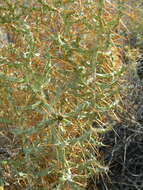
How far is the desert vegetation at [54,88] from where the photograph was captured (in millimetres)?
2156

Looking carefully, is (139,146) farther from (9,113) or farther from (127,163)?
(9,113)

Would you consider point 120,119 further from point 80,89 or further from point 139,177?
point 80,89

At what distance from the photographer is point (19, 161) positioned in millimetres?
2311

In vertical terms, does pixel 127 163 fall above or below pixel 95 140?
below

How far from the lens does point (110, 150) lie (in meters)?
2.79

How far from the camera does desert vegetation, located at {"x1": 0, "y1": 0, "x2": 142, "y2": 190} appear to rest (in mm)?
2156

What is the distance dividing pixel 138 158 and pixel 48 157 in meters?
0.65

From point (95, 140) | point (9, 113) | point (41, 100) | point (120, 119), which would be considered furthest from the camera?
point (120, 119)

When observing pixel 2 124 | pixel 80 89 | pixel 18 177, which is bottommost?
pixel 18 177

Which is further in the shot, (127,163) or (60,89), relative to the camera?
(127,163)

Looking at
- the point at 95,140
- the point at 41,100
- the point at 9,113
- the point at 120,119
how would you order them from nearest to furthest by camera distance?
the point at 41,100, the point at 9,113, the point at 95,140, the point at 120,119

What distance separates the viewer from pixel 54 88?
2.30 m

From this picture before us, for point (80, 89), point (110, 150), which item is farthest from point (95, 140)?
point (80, 89)

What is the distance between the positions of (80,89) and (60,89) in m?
0.15
